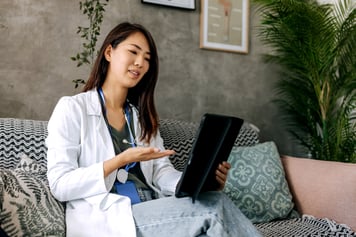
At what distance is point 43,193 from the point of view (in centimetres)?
137

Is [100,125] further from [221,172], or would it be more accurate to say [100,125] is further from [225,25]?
[225,25]

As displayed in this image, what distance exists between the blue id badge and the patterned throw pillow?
0.19m

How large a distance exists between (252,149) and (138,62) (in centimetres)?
72

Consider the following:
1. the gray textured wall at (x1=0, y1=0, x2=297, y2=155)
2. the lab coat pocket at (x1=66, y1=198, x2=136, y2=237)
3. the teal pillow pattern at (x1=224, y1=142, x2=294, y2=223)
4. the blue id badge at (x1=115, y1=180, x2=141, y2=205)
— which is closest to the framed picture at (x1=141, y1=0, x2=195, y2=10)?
the gray textured wall at (x1=0, y1=0, x2=297, y2=155)

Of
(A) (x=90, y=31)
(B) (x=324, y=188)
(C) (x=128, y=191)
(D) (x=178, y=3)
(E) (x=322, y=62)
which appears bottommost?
(B) (x=324, y=188)

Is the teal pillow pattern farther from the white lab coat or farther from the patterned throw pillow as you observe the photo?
the patterned throw pillow

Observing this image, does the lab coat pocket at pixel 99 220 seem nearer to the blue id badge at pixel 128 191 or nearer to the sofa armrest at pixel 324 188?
the blue id badge at pixel 128 191

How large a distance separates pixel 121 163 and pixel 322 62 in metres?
1.52

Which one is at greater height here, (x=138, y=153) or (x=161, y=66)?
(x=161, y=66)

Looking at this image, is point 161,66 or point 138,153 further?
point 161,66

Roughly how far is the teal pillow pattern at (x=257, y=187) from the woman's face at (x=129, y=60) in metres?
0.61

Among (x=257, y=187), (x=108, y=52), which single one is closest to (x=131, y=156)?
(x=108, y=52)

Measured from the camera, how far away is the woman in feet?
4.34

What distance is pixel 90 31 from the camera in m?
2.30
